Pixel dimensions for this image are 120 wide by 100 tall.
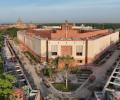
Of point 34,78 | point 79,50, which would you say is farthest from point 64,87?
point 79,50

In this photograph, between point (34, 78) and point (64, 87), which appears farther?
point (34, 78)

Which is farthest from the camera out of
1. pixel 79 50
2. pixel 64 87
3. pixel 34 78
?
pixel 79 50

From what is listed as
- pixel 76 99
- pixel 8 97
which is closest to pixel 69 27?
pixel 76 99

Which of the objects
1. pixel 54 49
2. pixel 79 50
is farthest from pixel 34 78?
pixel 79 50

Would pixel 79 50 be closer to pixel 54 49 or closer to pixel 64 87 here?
pixel 54 49

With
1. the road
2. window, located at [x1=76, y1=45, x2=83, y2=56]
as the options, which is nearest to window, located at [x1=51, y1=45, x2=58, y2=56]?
window, located at [x1=76, y1=45, x2=83, y2=56]

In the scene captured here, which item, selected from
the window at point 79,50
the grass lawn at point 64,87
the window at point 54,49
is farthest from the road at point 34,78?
the window at point 79,50

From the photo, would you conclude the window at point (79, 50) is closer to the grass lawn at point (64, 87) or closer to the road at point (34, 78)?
the road at point (34, 78)

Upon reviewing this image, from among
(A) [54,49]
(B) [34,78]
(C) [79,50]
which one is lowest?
(B) [34,78]

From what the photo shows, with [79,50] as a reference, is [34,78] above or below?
below

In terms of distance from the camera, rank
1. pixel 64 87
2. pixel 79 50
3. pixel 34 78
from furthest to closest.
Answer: pixel 79 50 < pixel 34 78 < pixel 64 87

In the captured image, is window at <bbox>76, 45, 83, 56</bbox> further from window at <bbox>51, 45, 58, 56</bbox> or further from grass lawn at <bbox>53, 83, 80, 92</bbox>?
grass lawn at <bbox>53, 83, 80, 92</bbox>
